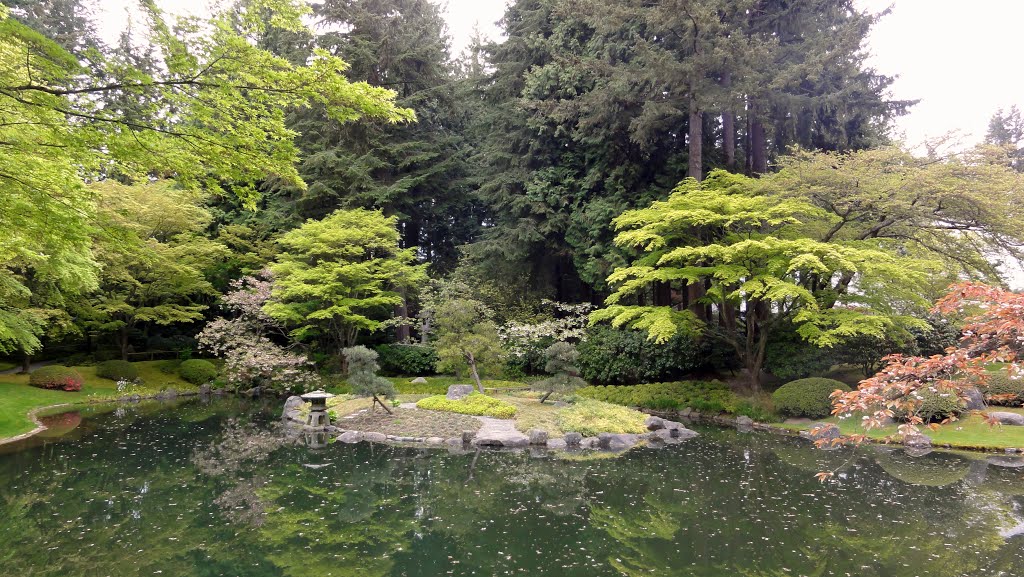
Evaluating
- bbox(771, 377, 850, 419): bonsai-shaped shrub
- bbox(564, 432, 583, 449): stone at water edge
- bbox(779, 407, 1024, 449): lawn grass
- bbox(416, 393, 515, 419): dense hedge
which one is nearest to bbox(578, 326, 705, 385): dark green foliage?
bbox(771, 377, 850, 419): bonsai-shaped shrub

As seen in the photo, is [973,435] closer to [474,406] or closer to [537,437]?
[537,437]

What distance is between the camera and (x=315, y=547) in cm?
594

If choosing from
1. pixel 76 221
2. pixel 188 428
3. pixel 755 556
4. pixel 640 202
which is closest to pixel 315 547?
pixel 76 221

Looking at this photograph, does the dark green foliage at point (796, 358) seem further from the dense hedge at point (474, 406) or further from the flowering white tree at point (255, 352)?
the flowering white tree at point (255, 352)

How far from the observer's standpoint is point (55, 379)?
17.2m

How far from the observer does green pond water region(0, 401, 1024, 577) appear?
5.54 meters

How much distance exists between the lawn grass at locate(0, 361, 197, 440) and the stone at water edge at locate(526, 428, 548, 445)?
35.9 feet

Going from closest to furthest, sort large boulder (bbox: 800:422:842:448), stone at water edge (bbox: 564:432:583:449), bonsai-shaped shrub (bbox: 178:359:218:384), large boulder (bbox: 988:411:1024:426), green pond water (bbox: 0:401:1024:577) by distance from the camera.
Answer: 1. large boulder (bbox: 800:422:842:448)
2. green pond water (bbox: 0:401:1024:577)
3. stone at water edge (bbox: 564:432:583:449)
4. large boulder (bbox: 988:411:1024:426)
5. bonsai-shaped shrub (bbox: 178:359:218:384)

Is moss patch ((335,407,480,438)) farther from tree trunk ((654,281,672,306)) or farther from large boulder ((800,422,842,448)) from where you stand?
tree trunk ((654,281,672,306))

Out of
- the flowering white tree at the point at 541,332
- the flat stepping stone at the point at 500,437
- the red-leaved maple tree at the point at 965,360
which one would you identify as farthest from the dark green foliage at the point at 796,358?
the red-leaved maple tree at the point at 965,360

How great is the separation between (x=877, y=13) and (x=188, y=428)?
67.0ft

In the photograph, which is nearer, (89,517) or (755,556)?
(755,556)

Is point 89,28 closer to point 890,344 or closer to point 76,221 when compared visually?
point 76,221

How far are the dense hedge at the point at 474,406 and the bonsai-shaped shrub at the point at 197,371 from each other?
1107cm
